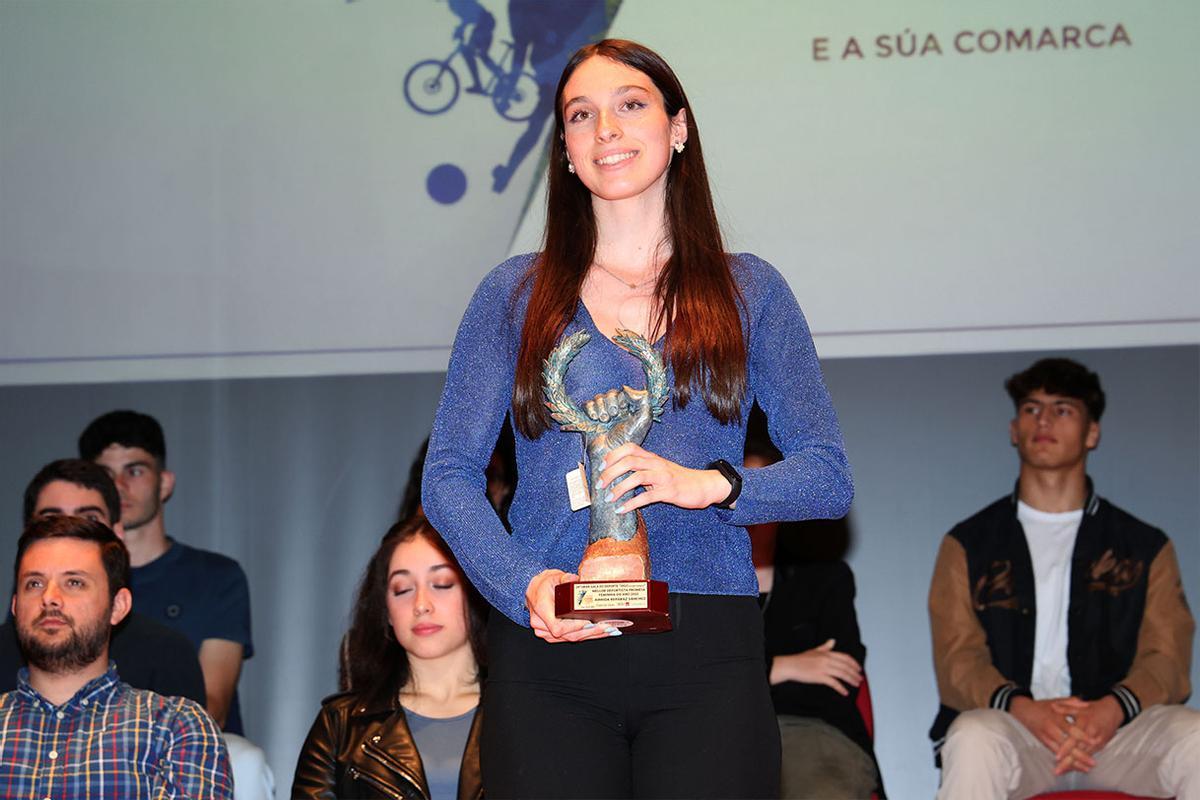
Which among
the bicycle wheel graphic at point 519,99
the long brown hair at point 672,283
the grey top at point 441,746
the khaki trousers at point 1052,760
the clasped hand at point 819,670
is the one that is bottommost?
the khaki trousers at point 1052,760

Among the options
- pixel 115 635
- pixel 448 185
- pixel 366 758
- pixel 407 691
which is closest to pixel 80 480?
pixel 115 635

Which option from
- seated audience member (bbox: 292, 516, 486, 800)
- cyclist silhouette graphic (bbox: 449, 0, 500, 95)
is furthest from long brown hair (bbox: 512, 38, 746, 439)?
cyclist silhouette graphic (bbox: 449, 0, 500, 95)

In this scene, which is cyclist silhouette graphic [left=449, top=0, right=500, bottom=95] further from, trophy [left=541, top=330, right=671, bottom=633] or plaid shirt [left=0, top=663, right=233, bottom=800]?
trophy [left=541, top=330, right=671, bottom=633]

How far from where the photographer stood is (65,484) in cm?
477

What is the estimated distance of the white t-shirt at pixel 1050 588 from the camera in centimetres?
495

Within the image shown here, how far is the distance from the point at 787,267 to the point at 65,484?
2612 mm

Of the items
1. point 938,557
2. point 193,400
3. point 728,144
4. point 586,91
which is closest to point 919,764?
point 938,557

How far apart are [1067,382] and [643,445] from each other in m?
3.62

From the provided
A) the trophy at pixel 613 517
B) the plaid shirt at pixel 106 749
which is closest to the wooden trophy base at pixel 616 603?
the trophy at pixel 613 517

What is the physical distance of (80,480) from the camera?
477cm

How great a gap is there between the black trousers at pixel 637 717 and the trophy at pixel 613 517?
0.06 m

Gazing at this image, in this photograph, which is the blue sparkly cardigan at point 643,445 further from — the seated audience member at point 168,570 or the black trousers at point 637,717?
the seated audience member at point 168,570

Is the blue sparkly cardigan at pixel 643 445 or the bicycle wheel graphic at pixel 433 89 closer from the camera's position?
the blue sparkly cardigan at pixel 643 445

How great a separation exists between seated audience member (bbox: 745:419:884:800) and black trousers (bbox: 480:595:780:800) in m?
2.32
